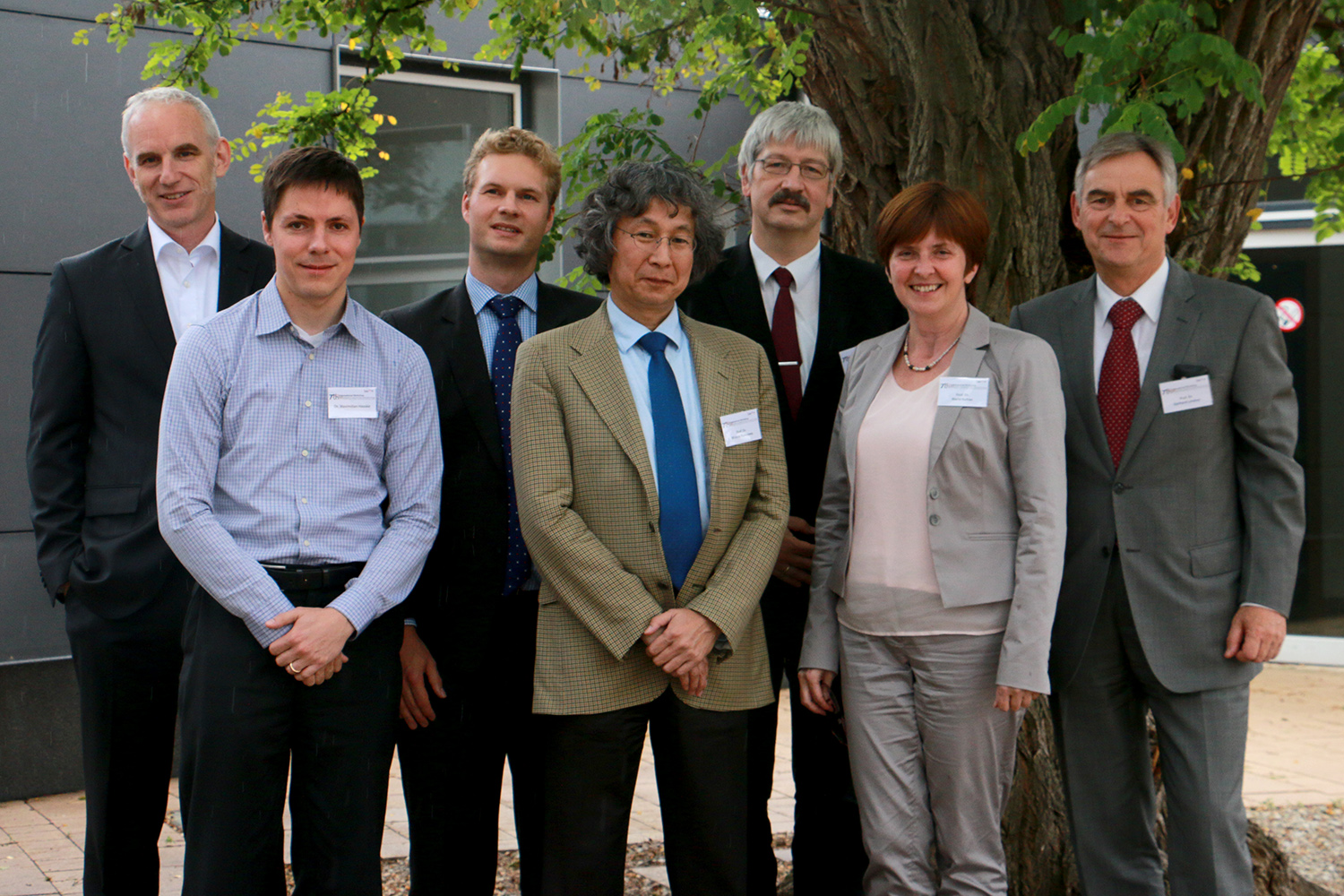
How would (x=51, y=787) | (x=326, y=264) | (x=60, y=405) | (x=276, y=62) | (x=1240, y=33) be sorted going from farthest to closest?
(x=276, y=62)
(x=51, y=787)
(x=1240, y=33)
(x=60, y=405)
(x=326, y=264)

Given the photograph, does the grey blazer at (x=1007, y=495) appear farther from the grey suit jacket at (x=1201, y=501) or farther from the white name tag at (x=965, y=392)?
the grey suit jacket at (x=1201, y=501)

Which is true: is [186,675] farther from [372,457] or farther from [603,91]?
[603,91]

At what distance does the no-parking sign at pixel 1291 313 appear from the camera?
9.57m

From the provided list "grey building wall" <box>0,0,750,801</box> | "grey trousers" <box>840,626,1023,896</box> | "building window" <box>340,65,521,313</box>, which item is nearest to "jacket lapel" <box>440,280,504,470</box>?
"grey trousers" <box>840,626,1023,896</box>

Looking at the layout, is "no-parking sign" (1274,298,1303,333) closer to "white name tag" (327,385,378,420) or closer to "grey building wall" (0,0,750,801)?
"grey building wall" (0,0,750,801)

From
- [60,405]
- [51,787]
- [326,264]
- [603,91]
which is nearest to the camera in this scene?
[326,264]

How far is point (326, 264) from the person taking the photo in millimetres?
2750

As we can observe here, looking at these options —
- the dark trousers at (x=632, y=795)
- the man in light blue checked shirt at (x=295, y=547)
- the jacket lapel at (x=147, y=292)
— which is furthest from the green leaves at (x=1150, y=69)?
the jacket lapel at (x=147, y=292)

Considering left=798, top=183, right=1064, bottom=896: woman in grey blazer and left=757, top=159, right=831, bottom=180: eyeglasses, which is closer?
left=798, top=183, right=1064, bottom=896: woman in grey blazer

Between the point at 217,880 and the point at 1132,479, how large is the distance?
2343 mm

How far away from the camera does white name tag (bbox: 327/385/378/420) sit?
2.71 m

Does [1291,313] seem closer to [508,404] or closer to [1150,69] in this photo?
[1150,69]

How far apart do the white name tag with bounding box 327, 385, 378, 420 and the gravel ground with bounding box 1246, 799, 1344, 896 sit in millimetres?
3702

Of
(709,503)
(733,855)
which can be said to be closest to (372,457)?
(709,503)
